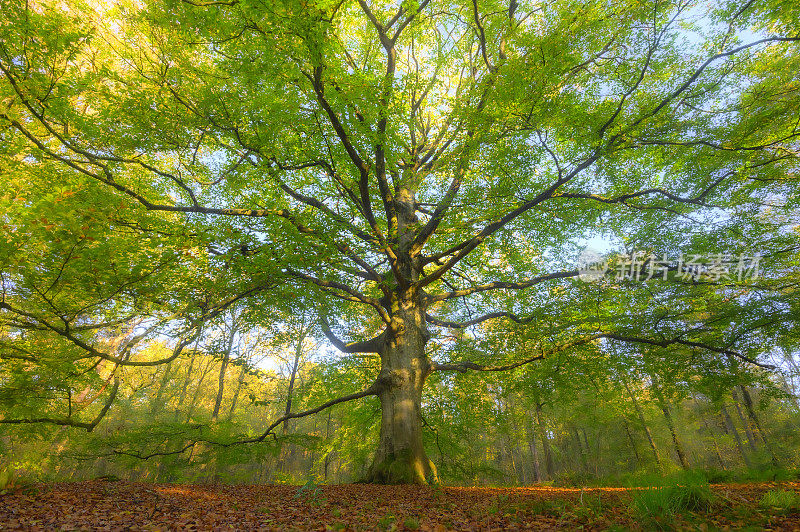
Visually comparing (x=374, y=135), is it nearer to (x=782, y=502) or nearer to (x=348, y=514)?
(x=348, y=514)

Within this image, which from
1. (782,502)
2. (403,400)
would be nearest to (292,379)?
(403,400)

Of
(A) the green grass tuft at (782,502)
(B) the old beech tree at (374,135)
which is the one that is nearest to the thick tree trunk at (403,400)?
(B) the old beech tree at (374,135)

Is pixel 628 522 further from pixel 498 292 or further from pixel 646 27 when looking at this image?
pixel 498 292

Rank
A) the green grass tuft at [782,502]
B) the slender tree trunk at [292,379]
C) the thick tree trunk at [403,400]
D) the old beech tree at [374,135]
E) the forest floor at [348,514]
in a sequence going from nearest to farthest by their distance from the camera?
the forest floor at [348,514] < the green grass tuft at [782,502] < the old beech tree at [374,135] < the thick tree trunk at [403,400] < the slender tree trunk at [292,379]

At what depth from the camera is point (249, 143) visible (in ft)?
20.8

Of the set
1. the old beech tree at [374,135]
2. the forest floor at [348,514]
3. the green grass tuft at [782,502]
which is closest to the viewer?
the forest floor at [348,514]

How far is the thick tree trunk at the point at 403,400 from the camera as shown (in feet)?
21.0

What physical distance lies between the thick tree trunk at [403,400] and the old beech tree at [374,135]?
45 millimetres

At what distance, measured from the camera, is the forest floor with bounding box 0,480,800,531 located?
8.30ft

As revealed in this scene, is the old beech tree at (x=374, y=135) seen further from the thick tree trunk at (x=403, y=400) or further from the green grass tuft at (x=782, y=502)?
the green grass tuft at (x=782, y=502)

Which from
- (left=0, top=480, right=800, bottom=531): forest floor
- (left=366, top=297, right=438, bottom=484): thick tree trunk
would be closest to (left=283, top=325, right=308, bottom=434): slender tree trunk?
(left=366, top=297, right=438, bottom=484): thick tree trunk

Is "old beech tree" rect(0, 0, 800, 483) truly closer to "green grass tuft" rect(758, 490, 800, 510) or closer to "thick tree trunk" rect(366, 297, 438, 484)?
"thick tree trunk" rect(366, 297, 438, 484)

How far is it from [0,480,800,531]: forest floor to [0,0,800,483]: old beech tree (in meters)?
2.41

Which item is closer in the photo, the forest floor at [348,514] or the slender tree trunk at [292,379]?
the forest floor at [348,514]
